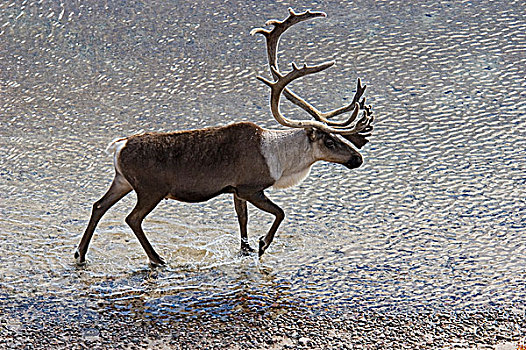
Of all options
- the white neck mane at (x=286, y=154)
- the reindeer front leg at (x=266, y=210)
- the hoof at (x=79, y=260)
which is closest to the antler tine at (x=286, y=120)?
the white neck mane at (x=286, y=154)

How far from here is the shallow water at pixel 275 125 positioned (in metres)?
4.55

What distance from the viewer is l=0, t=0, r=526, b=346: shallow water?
4547 millimetres

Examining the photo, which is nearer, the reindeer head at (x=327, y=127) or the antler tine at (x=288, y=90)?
the reindeer head at (x=327, y=127)

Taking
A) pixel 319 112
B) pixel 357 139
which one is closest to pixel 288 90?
pixel 319 112

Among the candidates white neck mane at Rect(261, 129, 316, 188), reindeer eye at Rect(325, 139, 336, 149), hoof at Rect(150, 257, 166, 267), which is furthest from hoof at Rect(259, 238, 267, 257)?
reindeer eye at Rect(325, 139, 336, 149)

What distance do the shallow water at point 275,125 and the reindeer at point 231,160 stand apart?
29cm

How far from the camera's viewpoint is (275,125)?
6430mm

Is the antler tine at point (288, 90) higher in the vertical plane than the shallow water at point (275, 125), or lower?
higher

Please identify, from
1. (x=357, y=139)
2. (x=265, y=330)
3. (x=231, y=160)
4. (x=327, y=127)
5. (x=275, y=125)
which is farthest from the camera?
(x=275, y=125)

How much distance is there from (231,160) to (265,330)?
1072 mm

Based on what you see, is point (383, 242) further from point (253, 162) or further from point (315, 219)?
point (253, 162)

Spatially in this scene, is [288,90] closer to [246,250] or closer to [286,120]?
[286,120]

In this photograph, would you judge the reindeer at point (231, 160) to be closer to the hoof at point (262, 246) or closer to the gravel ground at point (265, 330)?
the hoof at point (262, 246)

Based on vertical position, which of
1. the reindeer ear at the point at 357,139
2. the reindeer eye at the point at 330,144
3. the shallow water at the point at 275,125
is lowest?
the shallow water at the point at 275,125
